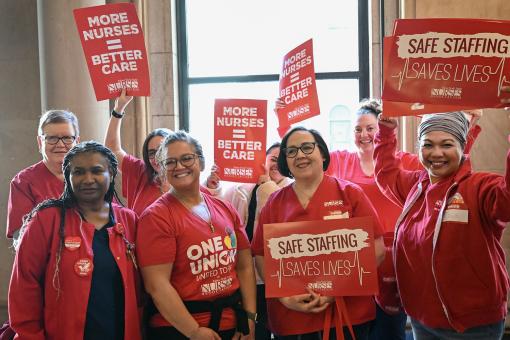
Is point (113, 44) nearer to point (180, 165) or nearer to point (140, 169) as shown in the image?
point (140, 169)

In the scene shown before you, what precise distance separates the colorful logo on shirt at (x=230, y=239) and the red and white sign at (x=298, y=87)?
1318 millimetres

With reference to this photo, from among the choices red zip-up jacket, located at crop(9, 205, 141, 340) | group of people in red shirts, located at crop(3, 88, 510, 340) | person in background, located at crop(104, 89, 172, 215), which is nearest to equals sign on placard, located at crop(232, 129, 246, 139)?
person in background, located at crop(104, 89, 172, 215)

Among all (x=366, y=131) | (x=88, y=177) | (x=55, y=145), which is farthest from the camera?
(x=366, y=131)

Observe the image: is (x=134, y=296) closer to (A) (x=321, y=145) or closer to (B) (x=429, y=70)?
(A) (x=321, y=145)

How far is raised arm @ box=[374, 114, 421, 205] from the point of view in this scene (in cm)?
245

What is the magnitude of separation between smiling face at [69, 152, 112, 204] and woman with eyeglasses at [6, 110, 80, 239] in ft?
1.97

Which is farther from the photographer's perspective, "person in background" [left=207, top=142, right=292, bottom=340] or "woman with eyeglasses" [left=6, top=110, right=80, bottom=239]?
"person in background" [left=207, top=142, right=292, bottom=340]

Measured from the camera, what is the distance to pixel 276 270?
2.19 metres

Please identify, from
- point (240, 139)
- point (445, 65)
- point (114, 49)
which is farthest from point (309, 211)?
point (114, 49)

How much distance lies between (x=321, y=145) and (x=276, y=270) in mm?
640

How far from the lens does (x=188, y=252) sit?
6.95 feet

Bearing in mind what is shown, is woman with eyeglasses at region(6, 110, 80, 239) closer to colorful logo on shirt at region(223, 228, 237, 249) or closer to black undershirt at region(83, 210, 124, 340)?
black undershirt at region(83, 210, 124, 340)

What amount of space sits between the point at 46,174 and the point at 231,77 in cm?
236

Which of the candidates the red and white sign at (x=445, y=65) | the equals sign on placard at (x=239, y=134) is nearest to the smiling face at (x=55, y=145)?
the equals sign on placard at (x=239, y=134)
